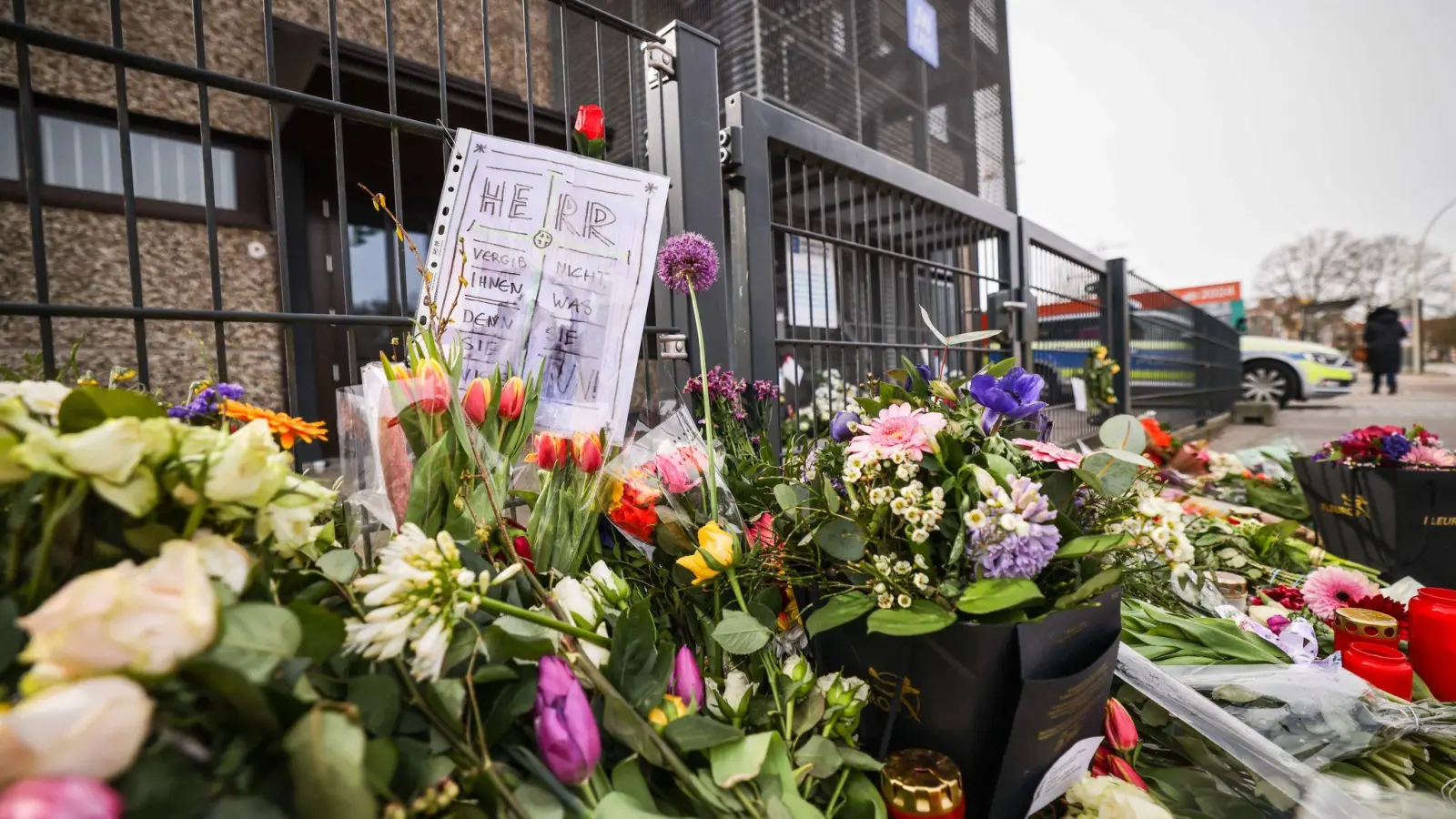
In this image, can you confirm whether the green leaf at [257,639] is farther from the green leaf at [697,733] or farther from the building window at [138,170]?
the building window at [138,170]

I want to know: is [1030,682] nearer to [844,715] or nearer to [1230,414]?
[844,715]

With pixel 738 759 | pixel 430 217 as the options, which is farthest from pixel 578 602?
pixel 430 217

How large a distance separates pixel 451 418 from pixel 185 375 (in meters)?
3.96

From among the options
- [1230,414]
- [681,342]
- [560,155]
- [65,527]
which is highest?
[560,155]

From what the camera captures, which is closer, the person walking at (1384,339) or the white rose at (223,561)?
the white rose at (223,561)

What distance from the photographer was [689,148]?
5.00 feet

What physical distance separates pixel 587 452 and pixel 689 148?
101cm

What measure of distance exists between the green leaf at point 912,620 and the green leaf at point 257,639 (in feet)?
1.66

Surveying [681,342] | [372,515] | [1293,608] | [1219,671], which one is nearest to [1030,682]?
[1219,671]

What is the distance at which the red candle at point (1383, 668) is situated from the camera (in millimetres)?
972

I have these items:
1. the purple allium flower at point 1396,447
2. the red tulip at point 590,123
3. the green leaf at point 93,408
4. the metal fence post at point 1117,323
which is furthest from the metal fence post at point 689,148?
the metal fence post at point 1117,323

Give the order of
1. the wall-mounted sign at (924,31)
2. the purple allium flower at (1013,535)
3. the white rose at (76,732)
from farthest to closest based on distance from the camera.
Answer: the wall-mounted sign at (924,31) < the purple allium flower at (1013,535) < the white rose at (76,732)

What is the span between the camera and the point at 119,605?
1.07 ft

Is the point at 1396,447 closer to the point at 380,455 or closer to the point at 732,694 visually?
the point at 732,694
